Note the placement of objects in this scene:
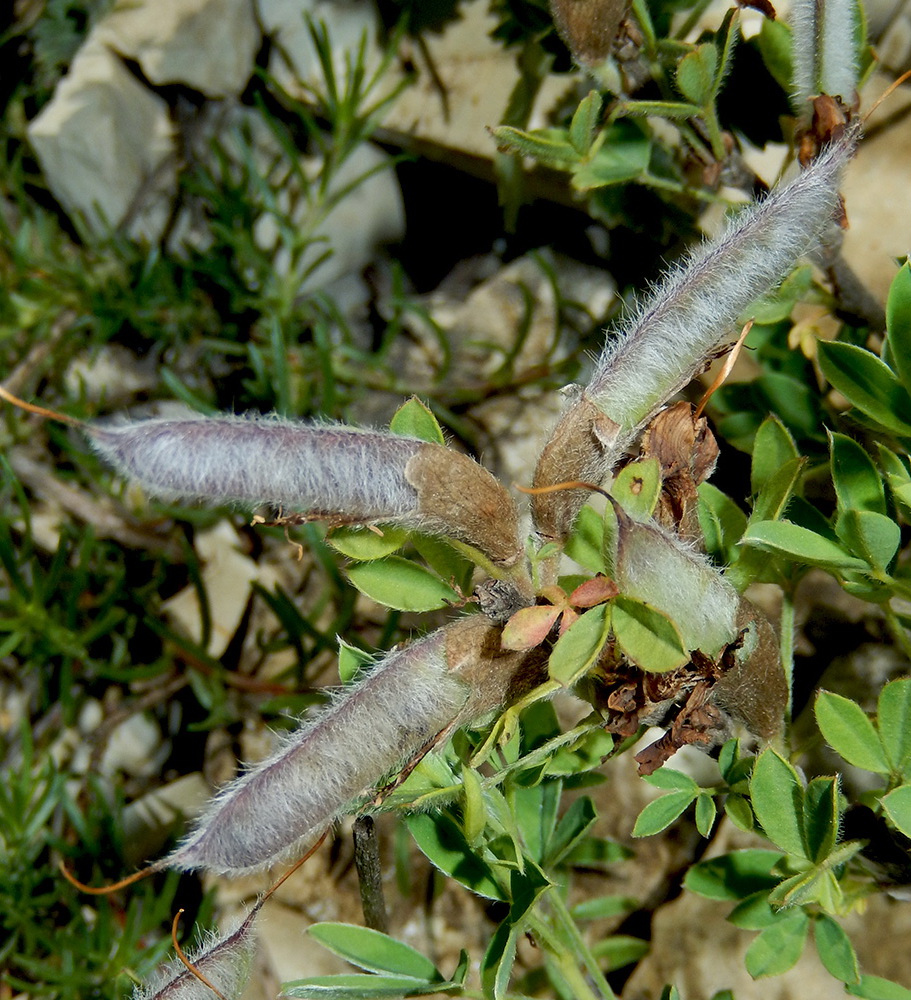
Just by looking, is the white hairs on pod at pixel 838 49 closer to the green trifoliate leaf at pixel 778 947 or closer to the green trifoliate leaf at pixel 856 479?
the green trifoliate leaf at pixel 856 479

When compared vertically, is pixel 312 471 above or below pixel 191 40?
below

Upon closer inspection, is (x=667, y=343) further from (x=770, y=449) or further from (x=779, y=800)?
(x=779, y=800)

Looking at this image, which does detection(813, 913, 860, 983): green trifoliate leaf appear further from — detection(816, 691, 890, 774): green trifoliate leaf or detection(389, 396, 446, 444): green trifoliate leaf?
detection(389, 396, 446, 444): green trifoliate leaf

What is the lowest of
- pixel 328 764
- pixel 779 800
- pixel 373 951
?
pixel 373 951

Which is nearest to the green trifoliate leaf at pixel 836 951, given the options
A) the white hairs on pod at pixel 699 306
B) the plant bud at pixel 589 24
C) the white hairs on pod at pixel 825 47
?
the white hairs on pod at pixel 699 306

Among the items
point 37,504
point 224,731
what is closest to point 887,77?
point 224,731

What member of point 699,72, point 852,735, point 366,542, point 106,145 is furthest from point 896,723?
point 106,145

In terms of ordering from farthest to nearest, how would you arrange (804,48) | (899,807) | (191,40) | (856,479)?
(191,40), (804,48), (856,479), (899,807)
